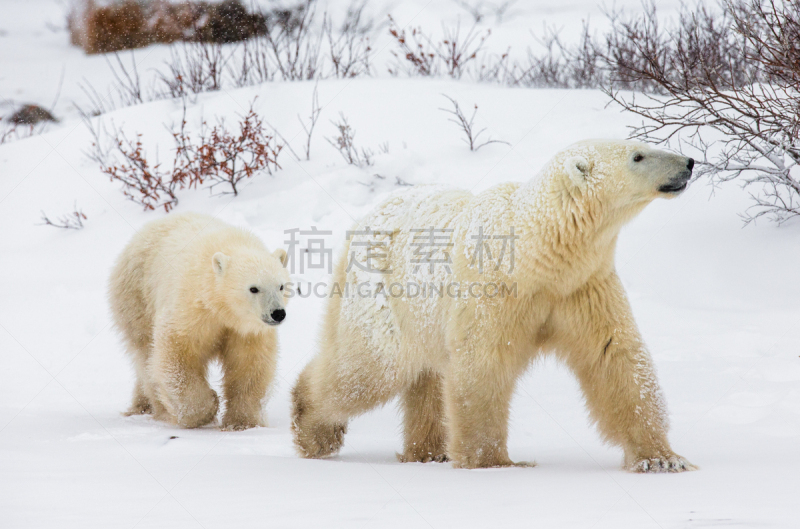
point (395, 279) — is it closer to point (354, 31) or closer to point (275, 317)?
point (275, 317)

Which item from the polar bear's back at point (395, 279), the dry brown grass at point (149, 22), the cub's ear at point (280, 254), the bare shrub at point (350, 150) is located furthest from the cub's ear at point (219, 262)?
the dry brown grass at point (149, 22)

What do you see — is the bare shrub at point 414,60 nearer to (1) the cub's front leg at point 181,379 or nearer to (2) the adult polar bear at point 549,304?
(1) the cub's front leg at point 181,379

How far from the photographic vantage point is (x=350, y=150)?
7797 millimetres

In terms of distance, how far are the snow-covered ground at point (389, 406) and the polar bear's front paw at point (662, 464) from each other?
0.29 feet

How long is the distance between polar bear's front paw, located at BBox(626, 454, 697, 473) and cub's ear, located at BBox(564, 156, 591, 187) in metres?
1.17

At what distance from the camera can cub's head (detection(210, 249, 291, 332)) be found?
4379 millimetres

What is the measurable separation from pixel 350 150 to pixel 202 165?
1.58m

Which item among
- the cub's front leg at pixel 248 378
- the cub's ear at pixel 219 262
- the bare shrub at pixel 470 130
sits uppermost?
the bare shrub at pixel 470 130

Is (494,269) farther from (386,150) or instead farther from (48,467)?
(386,150)

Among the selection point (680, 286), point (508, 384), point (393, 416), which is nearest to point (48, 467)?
point (508, 384)

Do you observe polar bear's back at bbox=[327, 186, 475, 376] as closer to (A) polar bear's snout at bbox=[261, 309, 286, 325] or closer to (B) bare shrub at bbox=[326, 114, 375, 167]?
(A) polar bear's snout at bbox=[261, 309, 286, 325]

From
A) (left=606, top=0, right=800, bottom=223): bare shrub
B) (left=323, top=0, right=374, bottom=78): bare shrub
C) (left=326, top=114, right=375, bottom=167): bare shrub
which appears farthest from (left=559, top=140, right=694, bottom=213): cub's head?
(left=323, top=0, right=374, bottom=78): bare shrub

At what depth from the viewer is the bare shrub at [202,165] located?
7621 mm

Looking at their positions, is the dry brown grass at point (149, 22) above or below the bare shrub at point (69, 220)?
above
